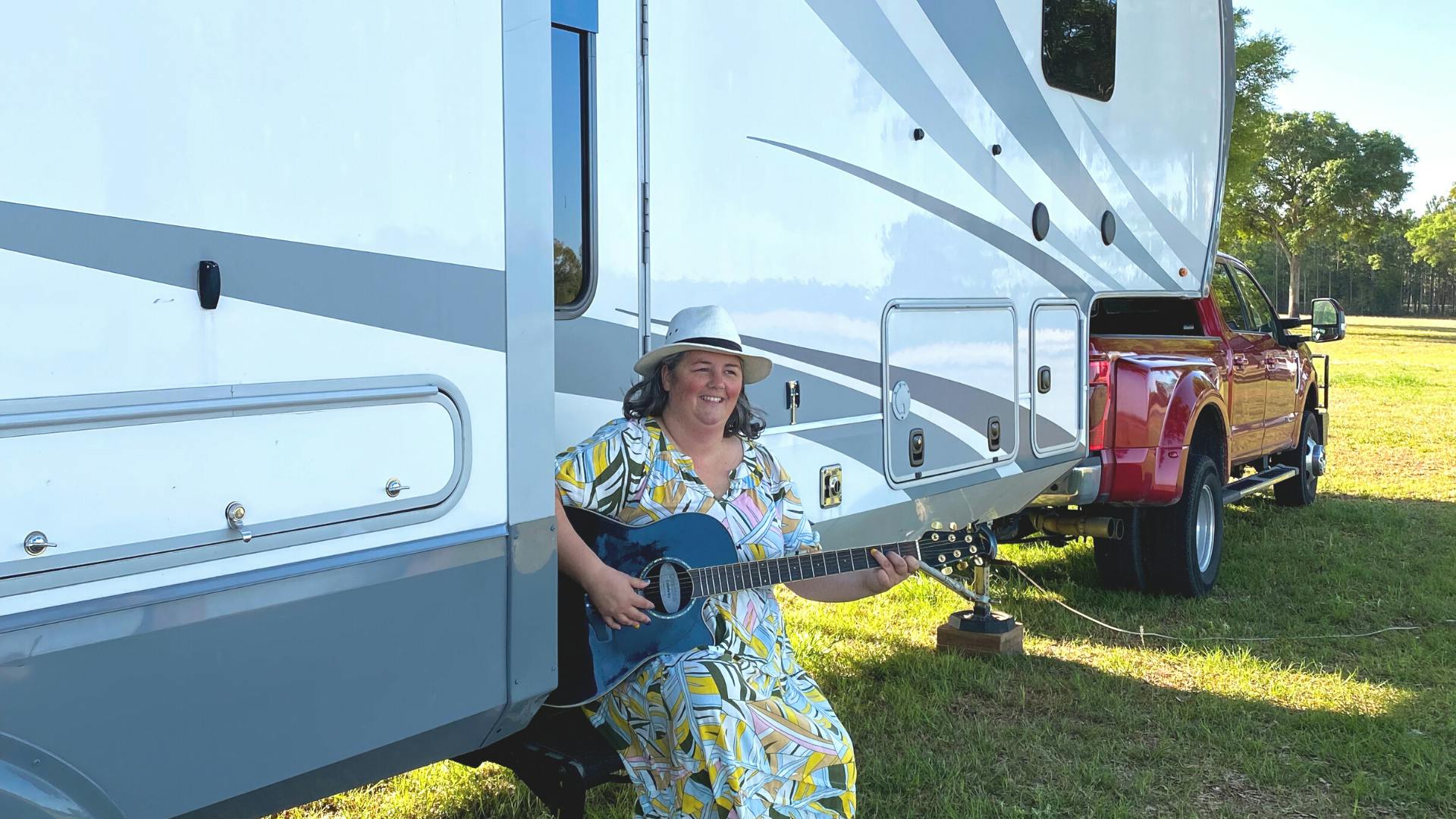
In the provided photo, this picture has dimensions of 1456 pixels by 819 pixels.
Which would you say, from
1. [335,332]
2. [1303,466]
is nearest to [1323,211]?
[1303,466]

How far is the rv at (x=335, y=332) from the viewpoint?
172 cm

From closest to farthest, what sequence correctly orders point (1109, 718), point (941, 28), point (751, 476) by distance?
1. point (751, 476)
2. point (941, 28)
3. point (1109, 718)

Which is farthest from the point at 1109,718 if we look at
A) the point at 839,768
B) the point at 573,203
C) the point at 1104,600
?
the point at 573,203

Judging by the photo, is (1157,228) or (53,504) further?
(1157,228)

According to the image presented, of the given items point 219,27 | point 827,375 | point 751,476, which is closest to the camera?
point 219,27

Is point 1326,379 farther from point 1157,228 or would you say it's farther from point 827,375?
point 827,375

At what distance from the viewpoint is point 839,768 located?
2770 millimetres

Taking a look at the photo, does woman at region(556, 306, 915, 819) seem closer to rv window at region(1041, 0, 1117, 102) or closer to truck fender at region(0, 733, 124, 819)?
truck fender at region(0, 733, 124, 819)

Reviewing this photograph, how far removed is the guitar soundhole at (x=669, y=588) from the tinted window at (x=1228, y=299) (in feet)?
18.7

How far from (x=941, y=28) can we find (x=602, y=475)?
217cm

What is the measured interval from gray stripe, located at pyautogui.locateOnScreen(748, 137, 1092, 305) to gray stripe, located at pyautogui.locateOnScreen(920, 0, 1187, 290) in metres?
0.30

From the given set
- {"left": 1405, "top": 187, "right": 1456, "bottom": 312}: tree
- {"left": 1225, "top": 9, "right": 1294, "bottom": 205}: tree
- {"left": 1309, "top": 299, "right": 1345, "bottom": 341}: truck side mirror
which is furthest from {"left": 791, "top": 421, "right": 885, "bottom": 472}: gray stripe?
{"left": 1405, "top": 187, "right": 1456, "bottom": 312}: tree

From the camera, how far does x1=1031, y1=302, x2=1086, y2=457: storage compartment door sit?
15.9ft

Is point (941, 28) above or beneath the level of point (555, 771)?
above
